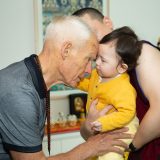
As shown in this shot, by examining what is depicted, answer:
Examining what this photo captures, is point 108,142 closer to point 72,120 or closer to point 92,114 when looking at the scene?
point 92,114

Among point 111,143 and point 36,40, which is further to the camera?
point 36,40

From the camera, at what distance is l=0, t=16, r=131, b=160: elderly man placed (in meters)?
1.23

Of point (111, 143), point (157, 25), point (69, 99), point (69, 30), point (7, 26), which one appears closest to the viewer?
point (69, 30)

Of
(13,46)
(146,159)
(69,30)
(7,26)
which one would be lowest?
(146,159)

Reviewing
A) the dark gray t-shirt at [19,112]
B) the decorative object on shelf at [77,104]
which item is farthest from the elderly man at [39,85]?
the decorative object on shelf at [77,104]

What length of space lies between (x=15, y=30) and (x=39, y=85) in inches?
60.1

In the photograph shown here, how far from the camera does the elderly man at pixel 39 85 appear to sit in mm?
1232

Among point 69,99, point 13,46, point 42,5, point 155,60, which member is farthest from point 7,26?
point 155,60

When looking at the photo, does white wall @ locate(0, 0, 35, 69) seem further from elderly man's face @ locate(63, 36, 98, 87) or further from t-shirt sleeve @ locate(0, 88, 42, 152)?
t-shirt sleeve @ locate(0, 88, 42, 152)

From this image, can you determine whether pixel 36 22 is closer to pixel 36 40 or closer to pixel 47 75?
pixel 36 40

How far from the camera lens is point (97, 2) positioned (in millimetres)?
2977

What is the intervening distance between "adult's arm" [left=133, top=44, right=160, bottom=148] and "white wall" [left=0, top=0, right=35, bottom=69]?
157cm

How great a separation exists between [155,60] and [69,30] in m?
0.39

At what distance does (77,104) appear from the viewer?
2.96 m
